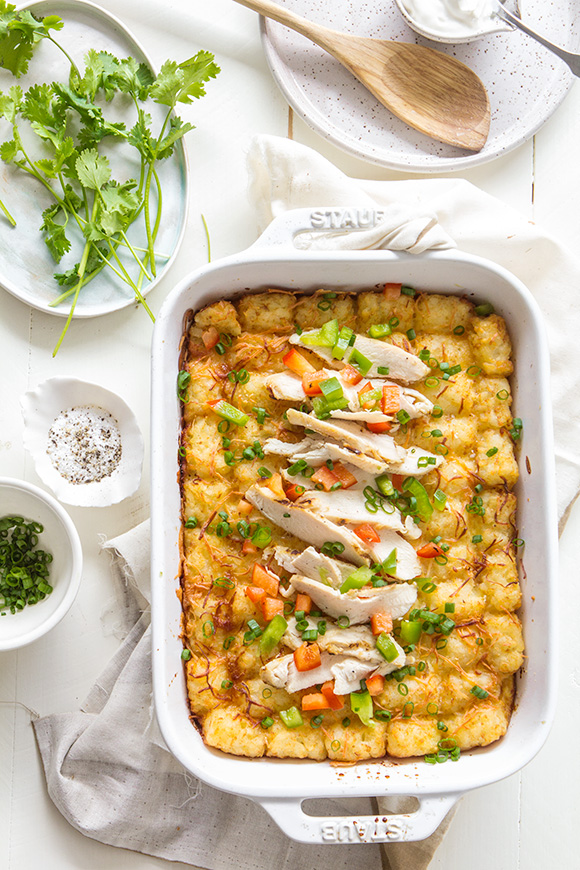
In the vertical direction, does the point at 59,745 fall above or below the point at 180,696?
below

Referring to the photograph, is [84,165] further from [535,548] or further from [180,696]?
[535,548]

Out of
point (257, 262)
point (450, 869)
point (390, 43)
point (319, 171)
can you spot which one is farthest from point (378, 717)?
point (390, 43)

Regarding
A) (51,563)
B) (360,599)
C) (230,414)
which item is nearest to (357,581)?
(360,599)

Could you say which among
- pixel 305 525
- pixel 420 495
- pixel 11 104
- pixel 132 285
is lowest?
pixel 305 525

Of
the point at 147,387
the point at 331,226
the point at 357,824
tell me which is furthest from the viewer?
→ the point at 147,387

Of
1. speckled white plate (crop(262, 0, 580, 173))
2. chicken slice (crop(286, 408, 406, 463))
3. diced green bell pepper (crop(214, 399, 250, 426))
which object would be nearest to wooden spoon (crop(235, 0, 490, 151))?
speckled white plate (crop(262, 0, 580, 173))

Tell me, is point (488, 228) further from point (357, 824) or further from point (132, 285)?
point (357, 824)
